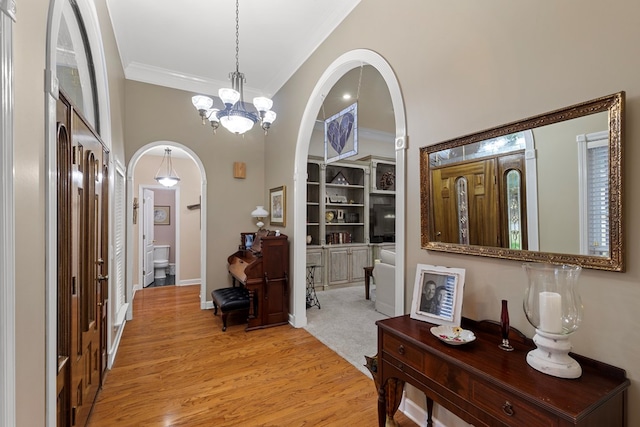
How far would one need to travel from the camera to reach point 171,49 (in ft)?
12.4

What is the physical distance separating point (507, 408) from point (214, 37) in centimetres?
419

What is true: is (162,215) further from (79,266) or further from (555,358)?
(555,358)

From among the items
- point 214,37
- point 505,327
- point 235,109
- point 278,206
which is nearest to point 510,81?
point 505,327

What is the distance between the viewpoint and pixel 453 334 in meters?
1.62

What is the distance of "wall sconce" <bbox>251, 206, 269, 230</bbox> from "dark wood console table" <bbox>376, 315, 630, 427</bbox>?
328 cm

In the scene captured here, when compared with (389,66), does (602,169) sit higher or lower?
lower

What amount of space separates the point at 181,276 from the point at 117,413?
174 inches

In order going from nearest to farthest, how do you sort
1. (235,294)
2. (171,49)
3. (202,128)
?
1. (171,49)
2. (235,294)
3. (202,128)

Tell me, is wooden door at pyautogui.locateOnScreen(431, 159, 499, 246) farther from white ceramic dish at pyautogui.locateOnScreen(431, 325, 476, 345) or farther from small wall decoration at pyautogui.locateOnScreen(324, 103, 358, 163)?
small wall decoration at pyautogui.locateOnScreen(324, 103, 358, 163)

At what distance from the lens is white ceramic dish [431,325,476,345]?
1523 millimetres

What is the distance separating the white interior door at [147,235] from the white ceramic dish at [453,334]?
6.16 metres

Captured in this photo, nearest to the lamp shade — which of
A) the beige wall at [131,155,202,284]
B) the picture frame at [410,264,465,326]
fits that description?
the beige wall at [131,155,202,284]

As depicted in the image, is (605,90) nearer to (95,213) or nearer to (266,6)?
(266,6)

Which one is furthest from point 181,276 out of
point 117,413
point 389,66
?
point 389,66
